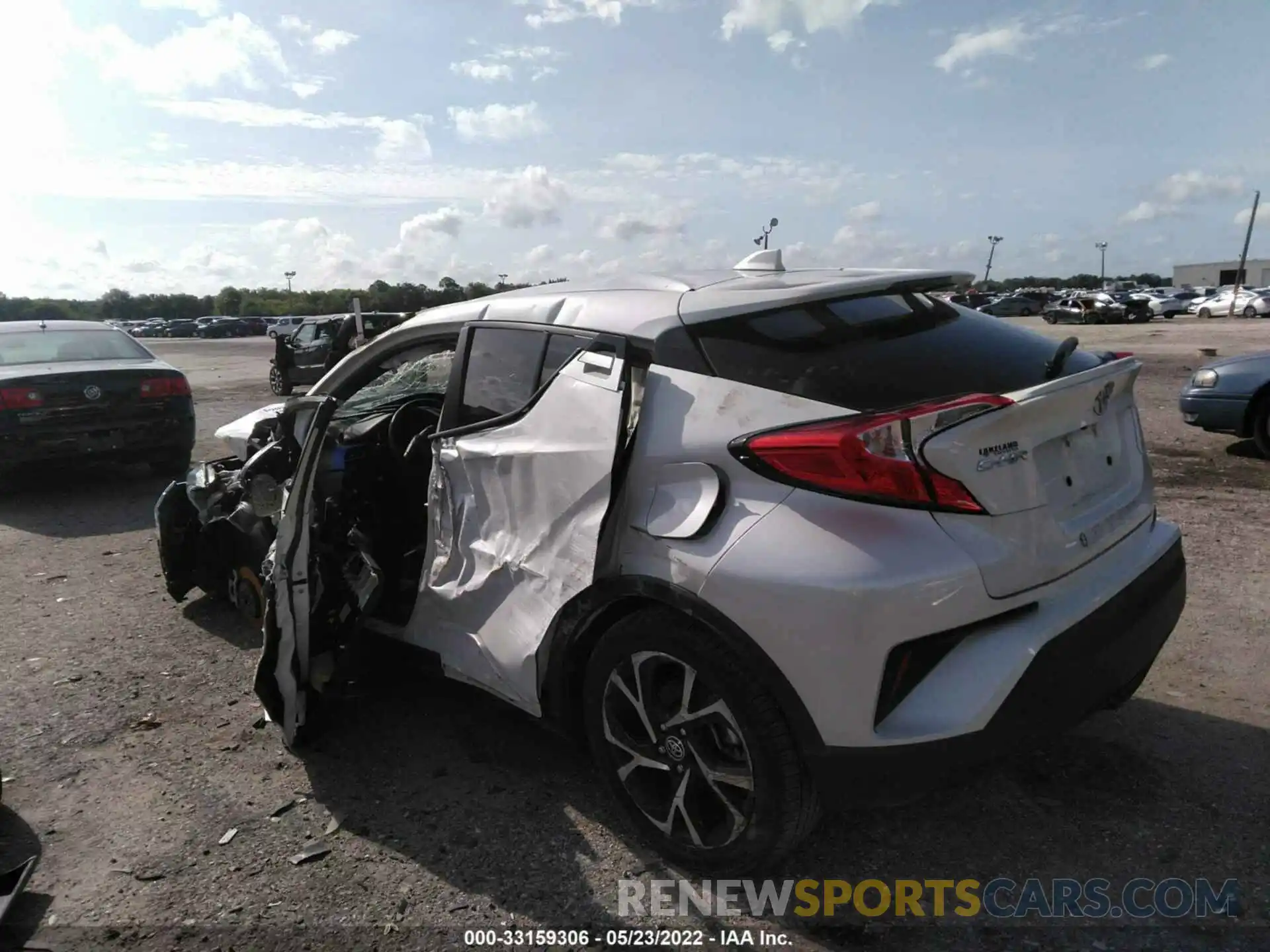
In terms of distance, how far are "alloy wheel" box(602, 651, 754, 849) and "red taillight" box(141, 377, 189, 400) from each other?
23.0ft

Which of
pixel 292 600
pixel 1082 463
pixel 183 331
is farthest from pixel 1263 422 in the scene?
pixel 183 331

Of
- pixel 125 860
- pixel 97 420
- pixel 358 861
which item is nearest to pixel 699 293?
→ pixel 358 861

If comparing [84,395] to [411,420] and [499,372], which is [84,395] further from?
[499,372]

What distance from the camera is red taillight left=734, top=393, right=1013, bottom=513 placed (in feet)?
7.25

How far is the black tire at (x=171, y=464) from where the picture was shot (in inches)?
344

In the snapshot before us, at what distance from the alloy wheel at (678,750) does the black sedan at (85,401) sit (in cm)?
718

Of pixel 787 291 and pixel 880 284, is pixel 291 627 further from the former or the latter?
pixel 880 284

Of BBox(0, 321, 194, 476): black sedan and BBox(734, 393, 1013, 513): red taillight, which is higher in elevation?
BBox(734, 393, 1013, 513): red taillight

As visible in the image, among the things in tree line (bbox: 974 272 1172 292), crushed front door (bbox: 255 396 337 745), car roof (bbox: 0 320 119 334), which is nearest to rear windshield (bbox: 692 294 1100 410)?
crushed front door (bbox: 255 396 337 745)

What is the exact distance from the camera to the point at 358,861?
110 inches

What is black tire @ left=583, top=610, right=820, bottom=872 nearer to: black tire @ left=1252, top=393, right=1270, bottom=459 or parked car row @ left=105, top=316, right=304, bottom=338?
black tire @ left=1252, top=393, right=1270, bottom=459

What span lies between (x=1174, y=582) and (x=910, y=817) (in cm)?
113

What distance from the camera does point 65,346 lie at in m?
8.71

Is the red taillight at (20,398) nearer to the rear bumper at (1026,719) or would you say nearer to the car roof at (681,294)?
the car roof at (681,294)
